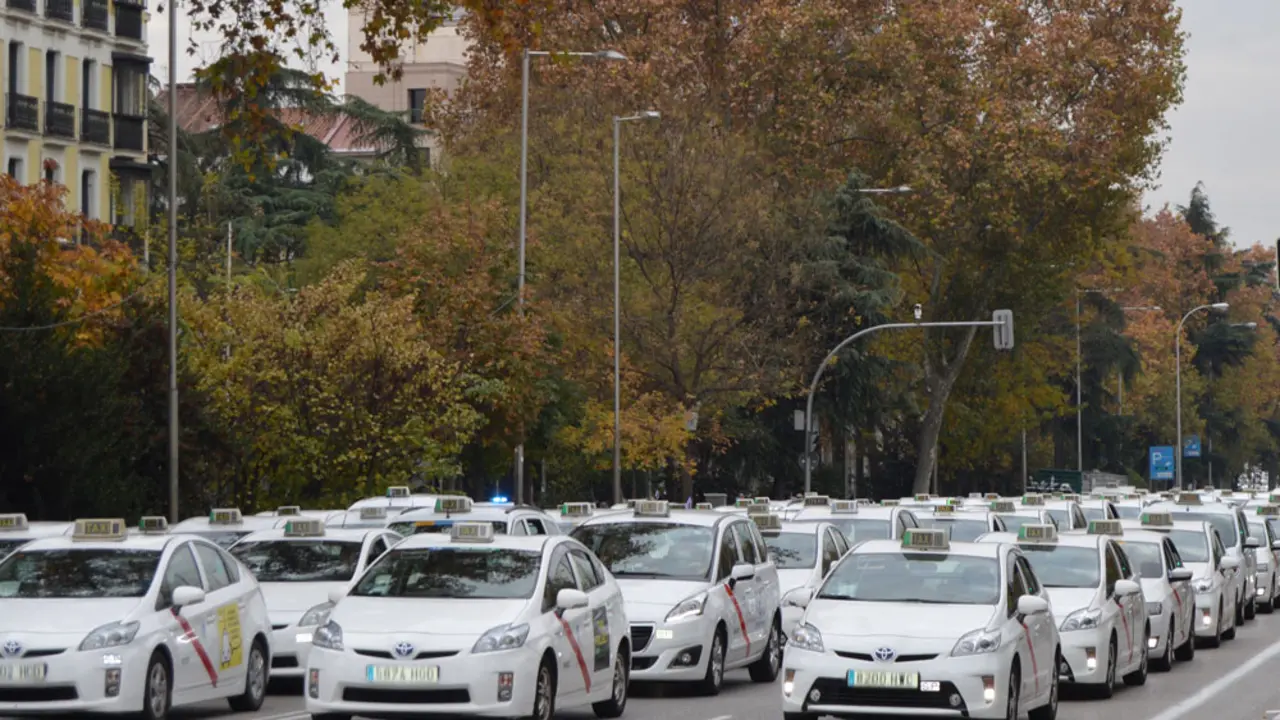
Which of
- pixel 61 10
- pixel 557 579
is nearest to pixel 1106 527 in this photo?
pixel 557 579

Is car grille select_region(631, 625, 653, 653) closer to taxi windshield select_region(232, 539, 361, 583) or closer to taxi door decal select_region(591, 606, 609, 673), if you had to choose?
taxi door decal select_region(591, 606, 609, 673)

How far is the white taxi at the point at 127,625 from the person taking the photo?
16547 mm

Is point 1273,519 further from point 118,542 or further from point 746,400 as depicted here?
point 118,542

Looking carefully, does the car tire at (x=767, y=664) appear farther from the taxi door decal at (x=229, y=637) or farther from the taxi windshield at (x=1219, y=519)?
the taxi windshield at (x=1219, y=519)

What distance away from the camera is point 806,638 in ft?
55.6

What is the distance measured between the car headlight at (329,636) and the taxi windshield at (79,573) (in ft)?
6.63

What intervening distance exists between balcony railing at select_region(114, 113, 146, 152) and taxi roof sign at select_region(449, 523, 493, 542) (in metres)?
48.8

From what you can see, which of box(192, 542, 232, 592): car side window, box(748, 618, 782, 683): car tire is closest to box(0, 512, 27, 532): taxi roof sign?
box(192, 542, 232, 592): car side window

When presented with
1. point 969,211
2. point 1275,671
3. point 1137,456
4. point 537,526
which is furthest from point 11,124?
point 1137,456

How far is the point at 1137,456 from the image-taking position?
118750mm

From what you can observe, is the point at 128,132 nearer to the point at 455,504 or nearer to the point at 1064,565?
the point at 455,504

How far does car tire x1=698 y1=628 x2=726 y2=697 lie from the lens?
2094 centimetres

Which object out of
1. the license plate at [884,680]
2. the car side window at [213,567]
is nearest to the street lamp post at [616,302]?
the car side window at [213,567]

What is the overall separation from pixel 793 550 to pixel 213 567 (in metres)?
9.10
